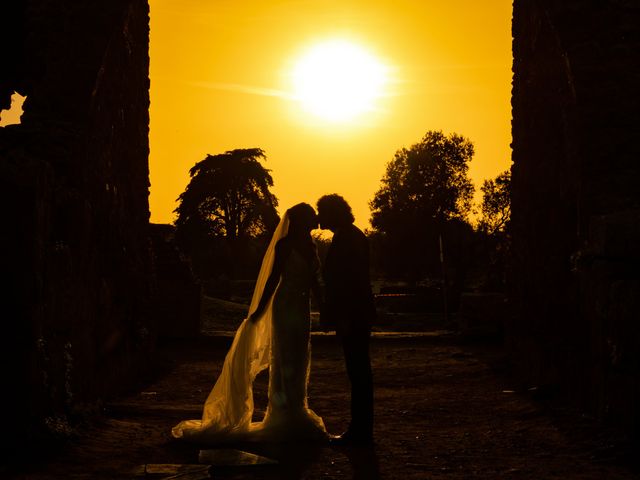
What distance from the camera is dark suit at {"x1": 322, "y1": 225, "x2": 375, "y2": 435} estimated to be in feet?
20.6

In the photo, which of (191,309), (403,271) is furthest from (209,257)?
(191,309)

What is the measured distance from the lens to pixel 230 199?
53.7m

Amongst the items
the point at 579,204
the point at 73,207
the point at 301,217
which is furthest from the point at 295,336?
the point at 579,204

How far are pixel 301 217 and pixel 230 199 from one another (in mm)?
47347

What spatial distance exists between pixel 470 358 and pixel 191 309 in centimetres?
546

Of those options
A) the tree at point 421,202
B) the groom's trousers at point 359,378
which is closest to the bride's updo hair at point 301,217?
the groom's trousers at point 359,378

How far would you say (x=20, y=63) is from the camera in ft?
26.0

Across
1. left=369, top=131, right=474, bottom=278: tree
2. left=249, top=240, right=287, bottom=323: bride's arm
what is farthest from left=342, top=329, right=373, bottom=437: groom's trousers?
left=369, top=131, right=474, bottom=278: tree

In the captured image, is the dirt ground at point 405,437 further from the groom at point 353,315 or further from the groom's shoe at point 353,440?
the groom at point 353,315

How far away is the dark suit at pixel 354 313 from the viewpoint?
6.28m

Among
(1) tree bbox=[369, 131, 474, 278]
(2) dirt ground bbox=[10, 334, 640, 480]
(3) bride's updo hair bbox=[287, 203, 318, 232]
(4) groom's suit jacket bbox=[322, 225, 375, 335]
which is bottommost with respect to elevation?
(2) dirt ground bbox=[10, 334, 640, 480]

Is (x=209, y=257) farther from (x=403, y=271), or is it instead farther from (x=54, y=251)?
(x=54, y=251)

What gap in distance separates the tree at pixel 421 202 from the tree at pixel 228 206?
24.8ft

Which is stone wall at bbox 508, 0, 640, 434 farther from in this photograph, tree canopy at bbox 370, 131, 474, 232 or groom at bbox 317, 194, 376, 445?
tree canopy at bbox 370, 131, 474, 232
